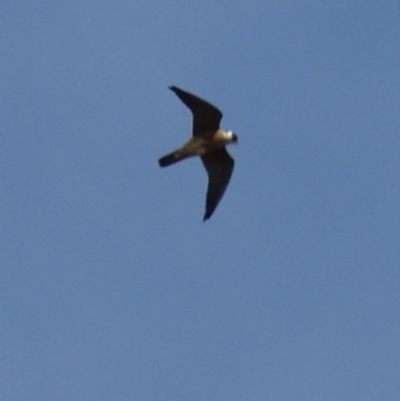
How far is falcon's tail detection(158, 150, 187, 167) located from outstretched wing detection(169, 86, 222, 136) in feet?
1.89

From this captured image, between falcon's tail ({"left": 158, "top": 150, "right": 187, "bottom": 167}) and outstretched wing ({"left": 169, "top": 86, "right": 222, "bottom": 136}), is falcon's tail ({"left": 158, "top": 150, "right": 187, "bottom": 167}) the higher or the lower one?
the lower one

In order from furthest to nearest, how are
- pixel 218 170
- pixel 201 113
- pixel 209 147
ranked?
pixel 218 170 < pixel 209 147 < pixel 201 113

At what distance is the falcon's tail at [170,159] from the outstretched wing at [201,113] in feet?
1.89

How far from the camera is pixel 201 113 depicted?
29234mm

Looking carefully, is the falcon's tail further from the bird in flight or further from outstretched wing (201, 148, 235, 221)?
outstretched wing (201, 148, 235, 221)

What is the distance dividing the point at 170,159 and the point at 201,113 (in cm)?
120

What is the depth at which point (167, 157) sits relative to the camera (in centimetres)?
2944

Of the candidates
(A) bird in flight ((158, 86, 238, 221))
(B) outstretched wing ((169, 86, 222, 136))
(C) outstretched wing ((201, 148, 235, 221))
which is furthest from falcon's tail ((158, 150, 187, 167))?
(C) outstretched wing ((201, 148, 235, 221))

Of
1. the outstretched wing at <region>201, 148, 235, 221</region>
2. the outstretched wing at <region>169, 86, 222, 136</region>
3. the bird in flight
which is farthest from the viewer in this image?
the outstretched wing at <region>201, 148, 235, 221</region>

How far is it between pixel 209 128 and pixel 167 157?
3.63ft

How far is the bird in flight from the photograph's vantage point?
29125 millimetres

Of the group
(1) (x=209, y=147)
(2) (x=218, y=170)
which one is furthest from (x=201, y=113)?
(2) (x=218, y=170)

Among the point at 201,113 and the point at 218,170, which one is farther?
the point at 218,170

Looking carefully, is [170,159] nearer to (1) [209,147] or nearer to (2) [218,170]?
(1) [209,147]
